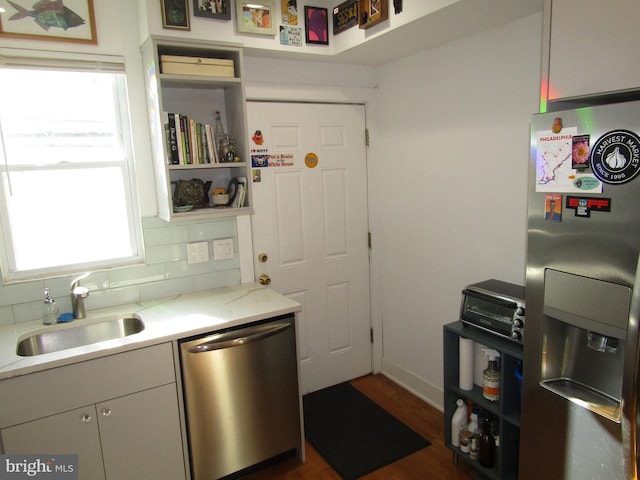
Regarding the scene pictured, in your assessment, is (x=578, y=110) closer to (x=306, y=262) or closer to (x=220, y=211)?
(x=220, y=211)

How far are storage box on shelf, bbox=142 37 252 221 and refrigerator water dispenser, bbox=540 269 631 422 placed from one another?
160 centimetres

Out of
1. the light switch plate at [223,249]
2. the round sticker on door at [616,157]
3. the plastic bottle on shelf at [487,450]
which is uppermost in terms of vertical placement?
the round sticker on door at [616,157]

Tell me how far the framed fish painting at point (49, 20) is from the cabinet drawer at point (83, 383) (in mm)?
1574

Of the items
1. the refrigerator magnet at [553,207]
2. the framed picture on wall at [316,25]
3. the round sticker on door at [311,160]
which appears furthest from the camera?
the round sticker on door at [311,160]

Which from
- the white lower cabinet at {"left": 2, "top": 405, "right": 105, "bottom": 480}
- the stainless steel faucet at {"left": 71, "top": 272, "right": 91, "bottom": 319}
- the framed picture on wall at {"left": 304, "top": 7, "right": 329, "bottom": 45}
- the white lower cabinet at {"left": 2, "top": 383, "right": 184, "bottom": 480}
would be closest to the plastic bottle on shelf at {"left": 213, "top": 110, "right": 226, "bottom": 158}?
the framed picture on wall at {"left": 304, "top": 7, "right": 329, "bottom": 45}

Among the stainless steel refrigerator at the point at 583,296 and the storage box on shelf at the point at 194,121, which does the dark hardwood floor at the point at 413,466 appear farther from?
the storage box on shelf at the point at 194,121

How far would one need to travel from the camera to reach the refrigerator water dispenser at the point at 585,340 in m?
1.41

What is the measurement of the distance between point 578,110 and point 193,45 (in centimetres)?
180

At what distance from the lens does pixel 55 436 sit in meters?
1.88

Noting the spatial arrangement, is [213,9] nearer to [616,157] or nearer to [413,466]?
[616,157]

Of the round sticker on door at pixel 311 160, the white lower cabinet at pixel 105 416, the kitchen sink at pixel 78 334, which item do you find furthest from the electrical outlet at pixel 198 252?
the round sticker on door at pixel 311 160

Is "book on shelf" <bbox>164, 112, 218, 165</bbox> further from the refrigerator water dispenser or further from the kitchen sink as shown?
the refrigerator water dispenser

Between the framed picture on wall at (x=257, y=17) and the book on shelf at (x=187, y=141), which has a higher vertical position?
A: the framed picture on wall at (x=257, y=17)

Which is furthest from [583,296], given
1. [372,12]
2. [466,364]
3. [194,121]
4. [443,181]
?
[194,121]
